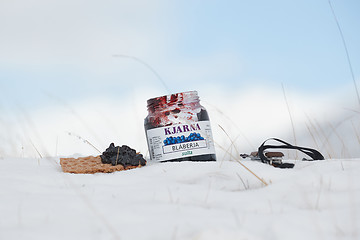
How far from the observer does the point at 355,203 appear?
83.8 inches

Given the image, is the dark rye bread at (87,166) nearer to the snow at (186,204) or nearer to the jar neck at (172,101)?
the snow at (186,204)

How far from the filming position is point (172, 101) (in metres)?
3.75

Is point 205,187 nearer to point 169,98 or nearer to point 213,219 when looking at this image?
point 213,219

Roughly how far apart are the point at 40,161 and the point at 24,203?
1822 millimetres

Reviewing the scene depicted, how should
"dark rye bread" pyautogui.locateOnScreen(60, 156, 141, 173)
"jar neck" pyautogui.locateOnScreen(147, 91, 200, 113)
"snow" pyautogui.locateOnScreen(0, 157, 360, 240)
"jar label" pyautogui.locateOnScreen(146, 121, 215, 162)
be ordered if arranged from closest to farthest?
"snow" pyautogui.locateOnScreen(0, 157, 360, 240) < "dark rye bread" pyautogui.locateOnScreen(60, 156, 141, 173) < "jar label" pyautogui.locateOnScreen(146, 121, 215, 162) < "jar neck" pyautogui.locateOnScreen(147, 91, 200, 113)

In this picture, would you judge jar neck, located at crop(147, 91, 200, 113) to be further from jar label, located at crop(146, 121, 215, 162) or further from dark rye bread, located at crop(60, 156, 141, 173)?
dark rye bread, located at crop(60, 156, 141, 173)

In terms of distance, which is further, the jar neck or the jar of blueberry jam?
the jar neck

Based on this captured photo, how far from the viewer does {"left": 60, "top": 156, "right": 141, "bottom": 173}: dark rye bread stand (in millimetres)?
3398

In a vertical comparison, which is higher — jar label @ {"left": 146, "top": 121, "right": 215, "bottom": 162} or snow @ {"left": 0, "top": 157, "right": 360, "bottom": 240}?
jar label @ {"left": 146, "top": 121, "right": 215, "bottom": 162}

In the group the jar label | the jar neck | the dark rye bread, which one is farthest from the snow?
the jar neck

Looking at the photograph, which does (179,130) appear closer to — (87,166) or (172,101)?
(172,101)

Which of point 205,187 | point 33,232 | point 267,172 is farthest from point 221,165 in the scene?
point 33,232

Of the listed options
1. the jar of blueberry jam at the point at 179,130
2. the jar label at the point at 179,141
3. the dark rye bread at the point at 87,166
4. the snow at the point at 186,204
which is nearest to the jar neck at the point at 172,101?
the jar of blueberry jam at the point at 179,130

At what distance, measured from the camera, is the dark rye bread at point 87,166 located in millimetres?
3398
